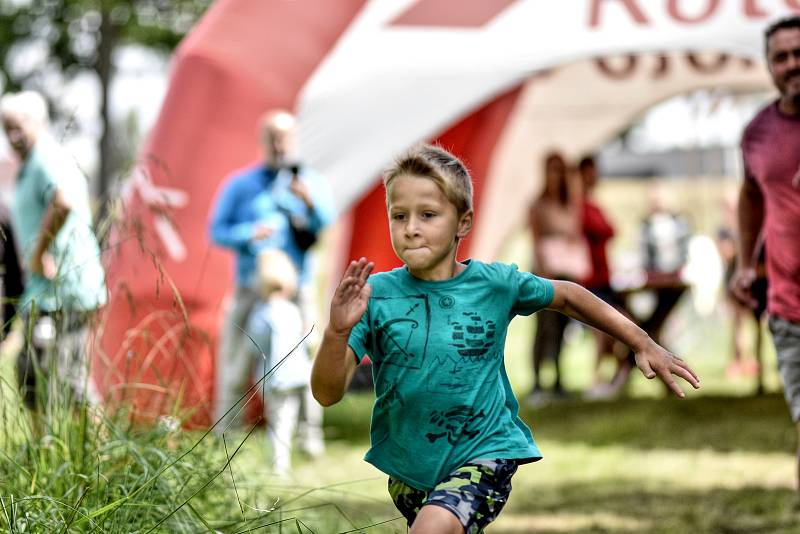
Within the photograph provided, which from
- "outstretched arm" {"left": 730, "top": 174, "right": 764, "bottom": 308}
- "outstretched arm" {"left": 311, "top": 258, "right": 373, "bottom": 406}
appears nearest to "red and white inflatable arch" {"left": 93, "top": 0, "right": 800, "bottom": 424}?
"outstretched arm" {"left": 730, "top": 174, "right": 764, "bottom": 308}

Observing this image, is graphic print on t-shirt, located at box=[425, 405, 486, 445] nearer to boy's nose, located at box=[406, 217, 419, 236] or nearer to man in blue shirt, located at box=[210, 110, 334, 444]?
boy's nose, located at box=[406, 217, 419, 236]

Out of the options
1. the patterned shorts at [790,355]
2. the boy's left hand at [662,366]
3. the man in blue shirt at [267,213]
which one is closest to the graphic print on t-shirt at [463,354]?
the boy's left hand at [662,366]

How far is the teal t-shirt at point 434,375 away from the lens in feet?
9.93

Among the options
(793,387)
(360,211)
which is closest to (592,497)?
(793,387)

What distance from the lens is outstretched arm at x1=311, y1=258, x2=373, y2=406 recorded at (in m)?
2.80

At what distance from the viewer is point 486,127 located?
1192 centimetres

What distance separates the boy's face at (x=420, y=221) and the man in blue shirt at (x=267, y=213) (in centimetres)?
414

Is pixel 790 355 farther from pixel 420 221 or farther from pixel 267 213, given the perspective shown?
pixel 267 213

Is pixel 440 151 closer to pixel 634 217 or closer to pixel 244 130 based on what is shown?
pixel 244 130

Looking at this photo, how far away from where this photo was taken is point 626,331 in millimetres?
3047

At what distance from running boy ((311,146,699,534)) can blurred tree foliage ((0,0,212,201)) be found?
18012 millimetres

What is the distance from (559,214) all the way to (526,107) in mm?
3029

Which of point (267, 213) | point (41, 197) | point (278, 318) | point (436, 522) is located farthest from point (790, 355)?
point (267, 213)

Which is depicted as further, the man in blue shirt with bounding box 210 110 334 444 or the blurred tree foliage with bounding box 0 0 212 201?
the blurred tree foliage with bounding box 0 0 212 201
